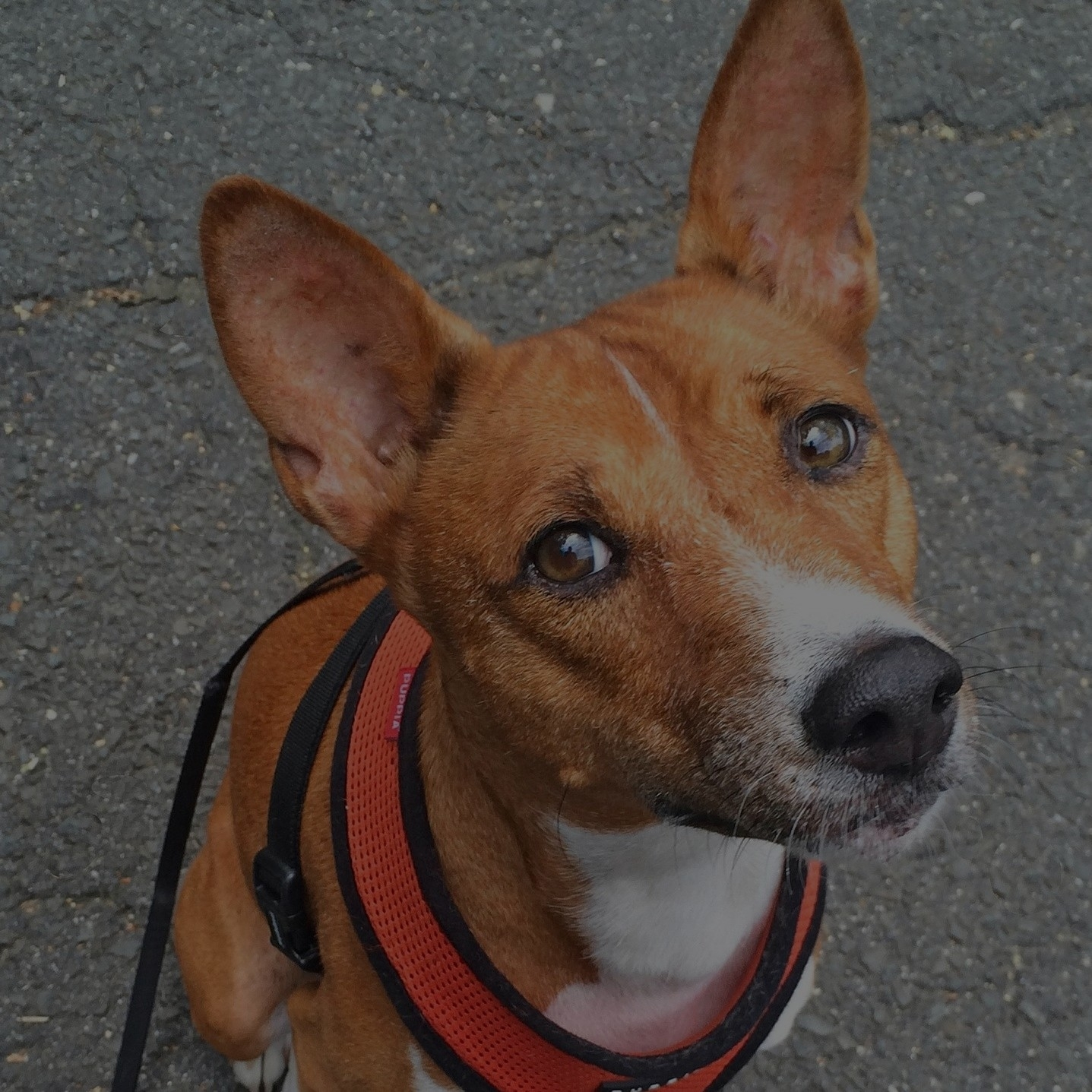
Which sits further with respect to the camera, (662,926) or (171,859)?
(171,859)

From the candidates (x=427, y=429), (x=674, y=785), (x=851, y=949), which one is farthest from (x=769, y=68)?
(x=851, y=949)

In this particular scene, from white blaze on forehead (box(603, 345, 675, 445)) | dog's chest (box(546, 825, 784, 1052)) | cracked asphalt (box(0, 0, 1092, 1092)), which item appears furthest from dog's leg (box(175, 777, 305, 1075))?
white blaze on forehead (box(603, 345, 675, 445))

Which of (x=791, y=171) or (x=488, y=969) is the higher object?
(x=791, y=171)

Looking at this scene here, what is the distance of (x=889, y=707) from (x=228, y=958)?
1.95 metres

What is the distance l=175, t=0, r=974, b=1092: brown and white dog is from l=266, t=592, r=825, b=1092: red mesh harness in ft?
0.18

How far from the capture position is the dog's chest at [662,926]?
193 cm

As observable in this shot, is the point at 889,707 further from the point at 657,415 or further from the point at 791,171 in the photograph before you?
the point at 791,171

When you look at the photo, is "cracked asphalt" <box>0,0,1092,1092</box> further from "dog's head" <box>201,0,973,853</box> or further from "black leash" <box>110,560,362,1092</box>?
"dog's head" <box>201,0,973,853</box>

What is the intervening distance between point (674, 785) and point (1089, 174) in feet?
11.0

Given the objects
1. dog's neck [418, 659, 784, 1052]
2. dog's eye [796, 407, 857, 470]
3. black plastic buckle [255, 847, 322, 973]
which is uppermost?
dog's eye [796, 407, 857, 470]

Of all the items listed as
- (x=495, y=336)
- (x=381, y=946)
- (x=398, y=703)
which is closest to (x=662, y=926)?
(x=381, y=946)

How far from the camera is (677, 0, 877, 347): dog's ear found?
6.07ft

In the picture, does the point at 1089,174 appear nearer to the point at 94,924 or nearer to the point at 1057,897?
the point at 1057,897

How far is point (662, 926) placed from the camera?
2.03 metres
